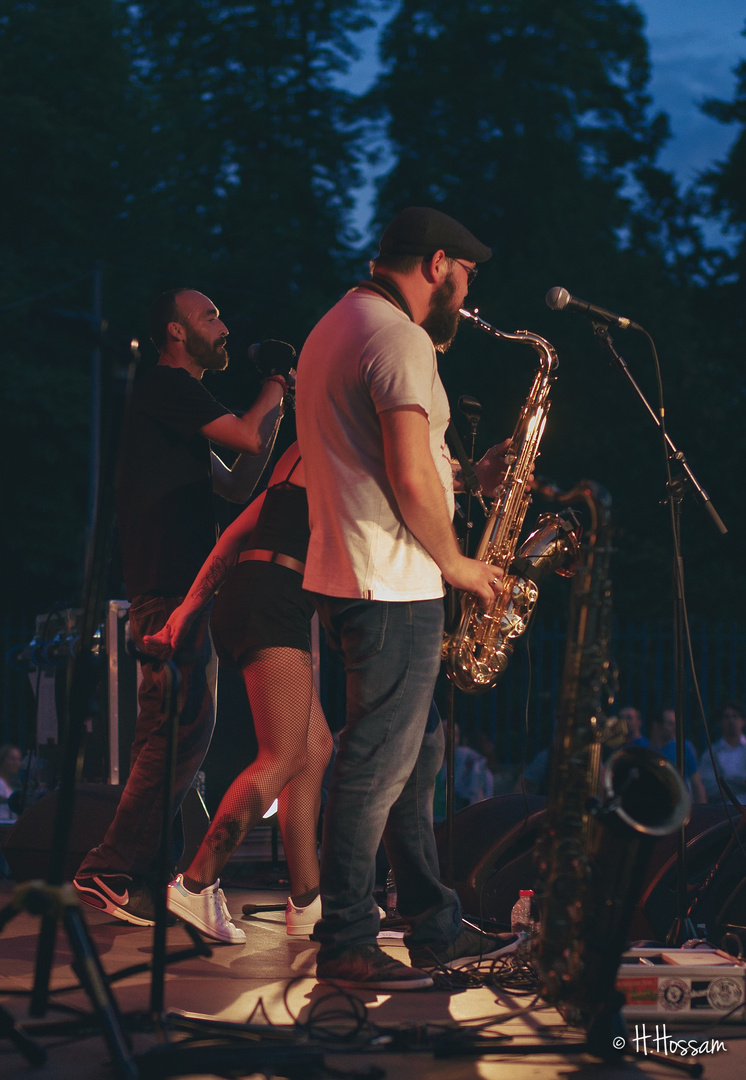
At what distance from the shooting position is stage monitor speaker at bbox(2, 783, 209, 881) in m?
4.83

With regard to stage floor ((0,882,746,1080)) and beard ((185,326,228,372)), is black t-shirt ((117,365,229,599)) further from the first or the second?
stage floor ((0,882,746,1080))

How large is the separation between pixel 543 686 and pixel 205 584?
1380cm

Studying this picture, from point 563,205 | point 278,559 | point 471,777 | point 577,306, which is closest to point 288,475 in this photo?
point 278,559

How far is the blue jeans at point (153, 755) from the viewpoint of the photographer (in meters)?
4.14

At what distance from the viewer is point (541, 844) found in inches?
119

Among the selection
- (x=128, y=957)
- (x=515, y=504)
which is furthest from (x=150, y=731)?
(x=515, y=504)

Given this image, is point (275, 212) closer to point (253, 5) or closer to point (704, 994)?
Answer: point (253, 5)

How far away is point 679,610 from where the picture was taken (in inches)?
159

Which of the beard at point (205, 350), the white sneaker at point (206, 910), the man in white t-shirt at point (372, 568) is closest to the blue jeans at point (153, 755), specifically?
the white sneaker at point (206, 910)

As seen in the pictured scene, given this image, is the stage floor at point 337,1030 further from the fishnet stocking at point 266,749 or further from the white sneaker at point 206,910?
the fishnet stocking at point 266,749

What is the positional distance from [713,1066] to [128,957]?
6.35ft

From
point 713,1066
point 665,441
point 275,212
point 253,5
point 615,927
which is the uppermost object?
point 253,5

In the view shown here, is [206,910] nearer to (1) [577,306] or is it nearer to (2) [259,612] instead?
(2) [259,612]

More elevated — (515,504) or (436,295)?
(436,295)
